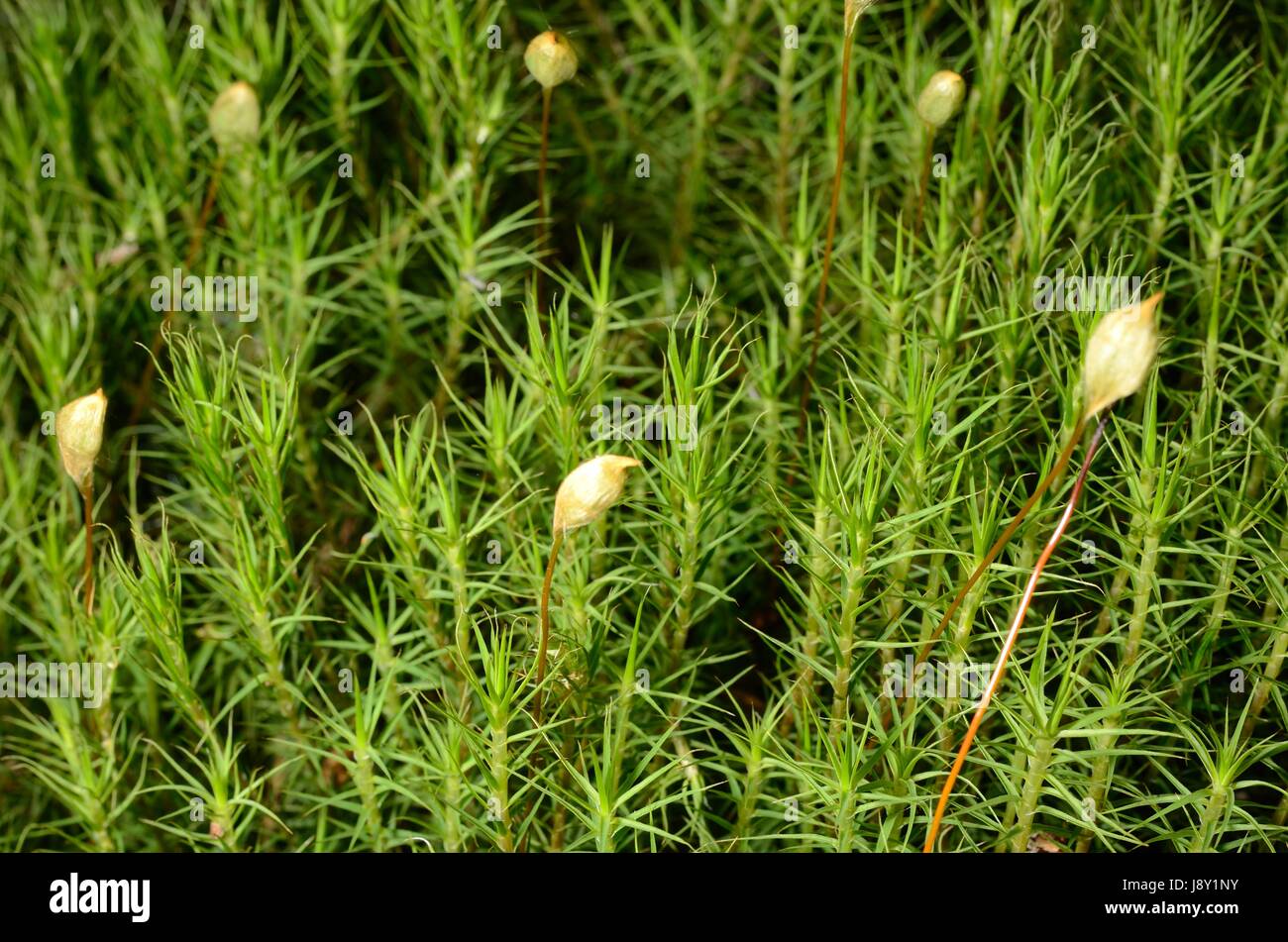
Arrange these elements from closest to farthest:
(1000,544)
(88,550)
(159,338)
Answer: (1000,544)
(88,550)
(159,338)

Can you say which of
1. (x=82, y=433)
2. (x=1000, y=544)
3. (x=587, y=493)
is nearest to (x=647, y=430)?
(x=587, y=493)

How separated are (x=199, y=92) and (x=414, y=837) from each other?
68 cm

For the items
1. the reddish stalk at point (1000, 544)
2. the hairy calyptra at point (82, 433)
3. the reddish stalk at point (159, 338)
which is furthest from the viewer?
the reddish stalk at point (159, 338)

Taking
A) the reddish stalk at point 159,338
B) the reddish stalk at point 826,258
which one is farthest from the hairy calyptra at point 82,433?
the reddish stalk at point 826,258

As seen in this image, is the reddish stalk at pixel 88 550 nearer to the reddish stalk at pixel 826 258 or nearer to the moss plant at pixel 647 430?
the moss plant at pixel 647 430

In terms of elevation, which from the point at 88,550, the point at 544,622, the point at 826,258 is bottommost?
the point at 544,622

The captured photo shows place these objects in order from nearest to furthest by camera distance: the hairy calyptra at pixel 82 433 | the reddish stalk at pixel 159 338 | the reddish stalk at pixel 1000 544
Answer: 1. the reddish stalk at pixel 1000 544
2. the hairy calyptra at pixel 82 433
3. the reddish stalk at pixel 159 338

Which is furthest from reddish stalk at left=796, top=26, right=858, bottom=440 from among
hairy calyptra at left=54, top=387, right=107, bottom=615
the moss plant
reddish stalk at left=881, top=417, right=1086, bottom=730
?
hairy calyptra at left=54, top=387, right=107, bottom=615

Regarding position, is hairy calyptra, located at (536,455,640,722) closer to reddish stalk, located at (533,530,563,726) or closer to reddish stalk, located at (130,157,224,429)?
reddish stalk, located at (533,530,563,726)

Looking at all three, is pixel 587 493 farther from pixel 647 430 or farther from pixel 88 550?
pixel 88 550

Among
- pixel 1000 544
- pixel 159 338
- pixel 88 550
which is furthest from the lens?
pixel 159 338
